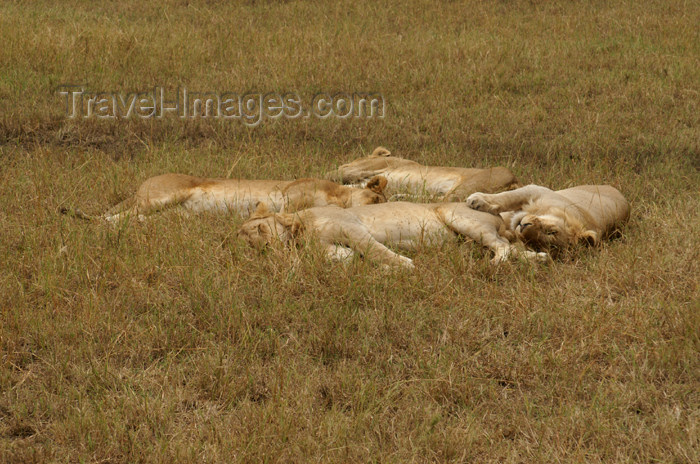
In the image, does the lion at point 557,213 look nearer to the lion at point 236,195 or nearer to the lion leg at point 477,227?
the lion leg at point 477,227

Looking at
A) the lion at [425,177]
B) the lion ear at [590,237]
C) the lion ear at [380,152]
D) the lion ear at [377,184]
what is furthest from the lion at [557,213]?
the lion ear at [380,152]

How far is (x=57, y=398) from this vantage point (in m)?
3.95

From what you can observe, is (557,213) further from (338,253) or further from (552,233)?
(338,253)

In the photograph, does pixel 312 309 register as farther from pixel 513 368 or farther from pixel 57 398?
pixel 57 398

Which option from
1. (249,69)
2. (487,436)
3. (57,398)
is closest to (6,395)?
(57,398)

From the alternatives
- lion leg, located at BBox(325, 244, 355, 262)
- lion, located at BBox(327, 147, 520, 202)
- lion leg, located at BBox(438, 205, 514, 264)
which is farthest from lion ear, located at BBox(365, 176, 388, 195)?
lion leg, located at BBox(325, 244, 355, 262)

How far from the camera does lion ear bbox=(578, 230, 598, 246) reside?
19.1 ft

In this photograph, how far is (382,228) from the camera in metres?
5.98

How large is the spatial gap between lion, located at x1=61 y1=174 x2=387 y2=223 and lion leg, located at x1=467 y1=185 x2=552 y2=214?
930mm

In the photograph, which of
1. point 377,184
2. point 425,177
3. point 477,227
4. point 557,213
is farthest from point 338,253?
point 425,177

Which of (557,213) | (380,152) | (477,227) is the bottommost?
(380,152)

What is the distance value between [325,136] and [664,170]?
12.1ft

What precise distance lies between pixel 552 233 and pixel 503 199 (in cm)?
57

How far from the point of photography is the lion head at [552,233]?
19.2 ft
